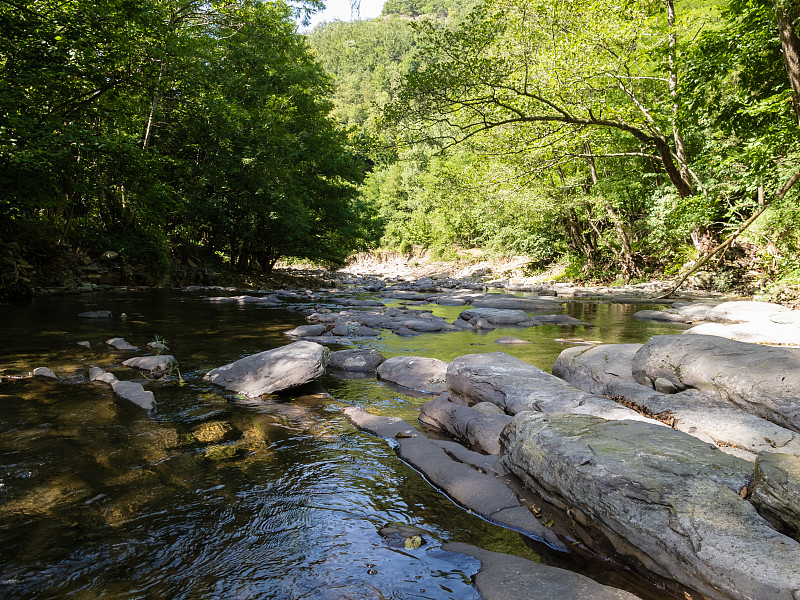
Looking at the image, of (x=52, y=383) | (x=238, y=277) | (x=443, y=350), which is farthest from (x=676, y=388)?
(x=238, y=277)

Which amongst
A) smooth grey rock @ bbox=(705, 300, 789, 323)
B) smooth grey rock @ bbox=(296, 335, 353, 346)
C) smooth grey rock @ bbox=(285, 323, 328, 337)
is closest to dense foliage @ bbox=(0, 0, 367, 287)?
smooth grey rock @ bbox=(285, 323, 328, 337)

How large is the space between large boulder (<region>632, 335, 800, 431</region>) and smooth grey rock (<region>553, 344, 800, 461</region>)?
0.44ft

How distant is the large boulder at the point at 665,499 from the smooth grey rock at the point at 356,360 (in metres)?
3.36

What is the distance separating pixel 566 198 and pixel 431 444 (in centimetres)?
1854

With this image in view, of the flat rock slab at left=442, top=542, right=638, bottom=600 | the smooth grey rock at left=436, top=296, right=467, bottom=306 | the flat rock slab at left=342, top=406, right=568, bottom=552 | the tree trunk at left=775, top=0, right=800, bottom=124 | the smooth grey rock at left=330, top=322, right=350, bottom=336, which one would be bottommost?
the smooth grey rock at left=436, top=296, right=467, bottom=306

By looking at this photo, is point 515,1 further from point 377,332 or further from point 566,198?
point 566,198

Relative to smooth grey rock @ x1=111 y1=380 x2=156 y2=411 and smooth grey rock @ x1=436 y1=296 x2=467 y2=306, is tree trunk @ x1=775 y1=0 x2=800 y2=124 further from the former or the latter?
smooth grey rock @ x1=436 y1=296 x2=467 y2=306

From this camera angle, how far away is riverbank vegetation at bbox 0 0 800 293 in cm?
858

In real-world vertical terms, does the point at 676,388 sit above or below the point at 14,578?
above

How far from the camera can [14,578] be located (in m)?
1.98

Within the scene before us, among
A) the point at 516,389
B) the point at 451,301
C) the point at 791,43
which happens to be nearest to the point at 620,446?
the point at 516,389

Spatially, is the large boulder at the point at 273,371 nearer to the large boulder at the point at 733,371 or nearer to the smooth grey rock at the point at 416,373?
the smooth grey rock at the point at 416,373

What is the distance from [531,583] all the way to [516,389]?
2.47 metres

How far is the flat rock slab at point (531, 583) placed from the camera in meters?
1.90
